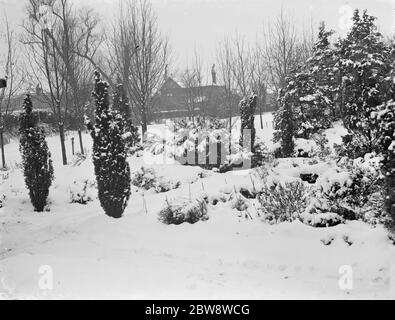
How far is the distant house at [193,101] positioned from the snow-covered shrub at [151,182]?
29.6 feet

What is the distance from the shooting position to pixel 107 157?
806cm

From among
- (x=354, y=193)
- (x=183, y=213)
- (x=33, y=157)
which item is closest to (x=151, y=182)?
(x=33, y=157)

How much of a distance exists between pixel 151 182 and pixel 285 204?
16.9 ft

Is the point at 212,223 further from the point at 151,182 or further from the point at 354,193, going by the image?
the point at 151,182

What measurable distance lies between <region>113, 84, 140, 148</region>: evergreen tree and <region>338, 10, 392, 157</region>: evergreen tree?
909cm

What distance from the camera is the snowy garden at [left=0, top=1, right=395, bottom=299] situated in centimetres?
464

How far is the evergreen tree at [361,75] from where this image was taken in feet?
30.2

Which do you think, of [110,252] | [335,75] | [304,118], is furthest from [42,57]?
[335,75]

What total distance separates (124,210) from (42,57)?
38.2 feet

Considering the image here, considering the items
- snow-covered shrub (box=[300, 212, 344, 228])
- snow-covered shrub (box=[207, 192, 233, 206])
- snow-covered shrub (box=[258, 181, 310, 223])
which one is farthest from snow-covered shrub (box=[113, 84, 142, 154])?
snow-covered shrub (box=[300, 212, 344, 228])

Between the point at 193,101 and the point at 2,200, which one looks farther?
the point at 193,101

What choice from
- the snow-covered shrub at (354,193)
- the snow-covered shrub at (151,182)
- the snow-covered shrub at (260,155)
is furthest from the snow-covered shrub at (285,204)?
the snow-covered shrub at (260,155)

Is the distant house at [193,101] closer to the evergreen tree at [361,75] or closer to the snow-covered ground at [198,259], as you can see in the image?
the evergreen tree at [361,75]
